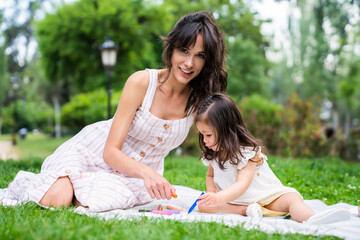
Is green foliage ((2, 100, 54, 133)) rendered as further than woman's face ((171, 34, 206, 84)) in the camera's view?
Yes

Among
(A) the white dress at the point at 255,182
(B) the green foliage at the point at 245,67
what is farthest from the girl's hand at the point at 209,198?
(B) the green foliage at the point at 245,67

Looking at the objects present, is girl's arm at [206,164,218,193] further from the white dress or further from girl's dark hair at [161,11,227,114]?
girl's dark hair at [161,11,227,114]

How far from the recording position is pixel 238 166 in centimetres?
267

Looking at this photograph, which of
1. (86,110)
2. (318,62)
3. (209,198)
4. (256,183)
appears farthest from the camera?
(318,62)

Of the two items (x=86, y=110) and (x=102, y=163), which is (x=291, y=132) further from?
(x=86, y=110)

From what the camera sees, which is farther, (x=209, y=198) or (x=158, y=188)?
(x=158, y=188)

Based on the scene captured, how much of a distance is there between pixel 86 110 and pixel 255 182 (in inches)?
427

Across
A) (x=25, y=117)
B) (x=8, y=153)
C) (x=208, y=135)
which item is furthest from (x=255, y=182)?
(x=25, y=117)

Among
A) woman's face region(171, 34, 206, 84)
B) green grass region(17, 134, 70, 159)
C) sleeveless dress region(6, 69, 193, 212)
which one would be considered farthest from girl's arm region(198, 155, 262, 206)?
green grass region(17, 134, 70, 159)

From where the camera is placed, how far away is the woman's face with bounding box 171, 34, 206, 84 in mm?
2648

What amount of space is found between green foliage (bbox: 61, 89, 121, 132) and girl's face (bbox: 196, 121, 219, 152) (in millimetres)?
8432

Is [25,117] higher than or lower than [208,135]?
lower

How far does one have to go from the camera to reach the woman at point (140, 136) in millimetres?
2605

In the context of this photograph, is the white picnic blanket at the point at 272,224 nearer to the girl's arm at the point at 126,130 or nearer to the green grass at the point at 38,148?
the girl's arm at the point at 126,130
